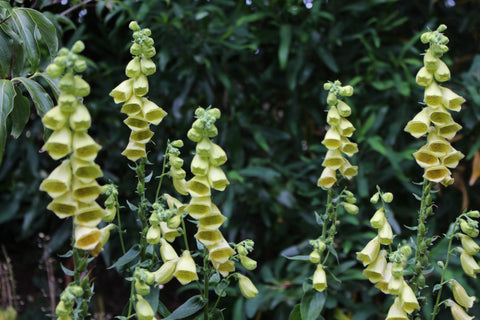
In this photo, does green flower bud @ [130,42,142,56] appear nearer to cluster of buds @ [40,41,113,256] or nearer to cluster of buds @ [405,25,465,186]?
cluster of buds @ [40,41,113,256]

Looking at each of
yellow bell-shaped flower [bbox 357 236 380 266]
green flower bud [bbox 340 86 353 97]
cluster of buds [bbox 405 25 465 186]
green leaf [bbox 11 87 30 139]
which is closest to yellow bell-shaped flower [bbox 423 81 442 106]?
cluster of buds [bbox 405 25 465 186]

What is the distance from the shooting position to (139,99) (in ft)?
2.38

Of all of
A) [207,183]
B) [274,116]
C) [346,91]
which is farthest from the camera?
[274,116]

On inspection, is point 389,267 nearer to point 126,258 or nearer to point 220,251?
point 220,251

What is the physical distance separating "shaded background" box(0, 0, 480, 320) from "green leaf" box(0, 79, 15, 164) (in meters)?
0.77

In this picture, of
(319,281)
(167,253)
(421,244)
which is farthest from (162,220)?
(421,244)

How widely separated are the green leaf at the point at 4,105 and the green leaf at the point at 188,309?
1.16 ft

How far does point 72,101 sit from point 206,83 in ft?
3.66

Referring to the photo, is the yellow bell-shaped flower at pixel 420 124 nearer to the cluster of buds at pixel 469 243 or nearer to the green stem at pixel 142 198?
the cluster of buds at pixel 469 243

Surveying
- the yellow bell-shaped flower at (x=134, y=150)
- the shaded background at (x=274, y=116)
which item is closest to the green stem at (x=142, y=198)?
the yellow bell-shaped flower at (x=134, y=150)

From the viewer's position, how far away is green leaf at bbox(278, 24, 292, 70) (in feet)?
5.05

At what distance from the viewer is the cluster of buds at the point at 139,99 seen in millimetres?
716

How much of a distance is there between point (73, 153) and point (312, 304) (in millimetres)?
459

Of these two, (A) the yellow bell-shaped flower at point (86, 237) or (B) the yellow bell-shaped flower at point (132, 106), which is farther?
(B) the yellow bell-shaped flower at point (132, 106)
